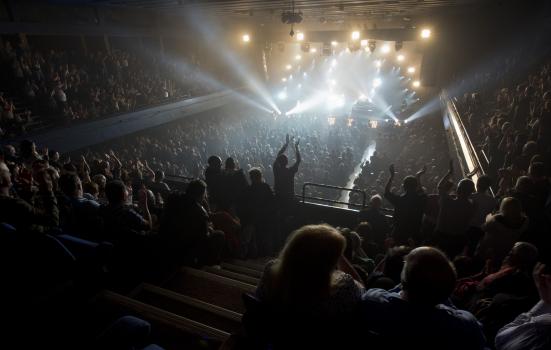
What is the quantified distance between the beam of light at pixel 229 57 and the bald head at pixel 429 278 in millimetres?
20610

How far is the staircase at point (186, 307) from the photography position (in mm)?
2406

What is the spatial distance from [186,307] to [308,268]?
1.71 m

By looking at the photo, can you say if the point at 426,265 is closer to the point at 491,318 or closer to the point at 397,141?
the point at 491,318

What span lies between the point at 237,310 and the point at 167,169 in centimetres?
926

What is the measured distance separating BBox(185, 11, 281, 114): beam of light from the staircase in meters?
19.2

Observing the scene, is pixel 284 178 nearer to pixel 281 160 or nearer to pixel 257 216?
pixel 281 160

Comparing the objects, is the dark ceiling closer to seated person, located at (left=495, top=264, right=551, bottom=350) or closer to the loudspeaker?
the loudspeaker

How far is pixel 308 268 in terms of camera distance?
1.67 meters

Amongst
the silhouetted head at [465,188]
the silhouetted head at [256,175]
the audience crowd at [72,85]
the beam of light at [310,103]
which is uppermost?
the audience crowd at [72,85]

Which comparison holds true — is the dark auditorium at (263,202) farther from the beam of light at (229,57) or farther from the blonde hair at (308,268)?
the beam of light at (229,57)

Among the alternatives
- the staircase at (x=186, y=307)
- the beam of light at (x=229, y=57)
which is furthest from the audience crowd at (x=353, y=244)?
the beam of light at (x=229, y=57)

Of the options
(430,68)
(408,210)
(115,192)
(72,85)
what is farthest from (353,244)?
(430,68)

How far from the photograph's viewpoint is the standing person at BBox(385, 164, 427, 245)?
4.63 m

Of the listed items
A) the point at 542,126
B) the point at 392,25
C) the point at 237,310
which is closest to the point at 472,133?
the point at 542,126
